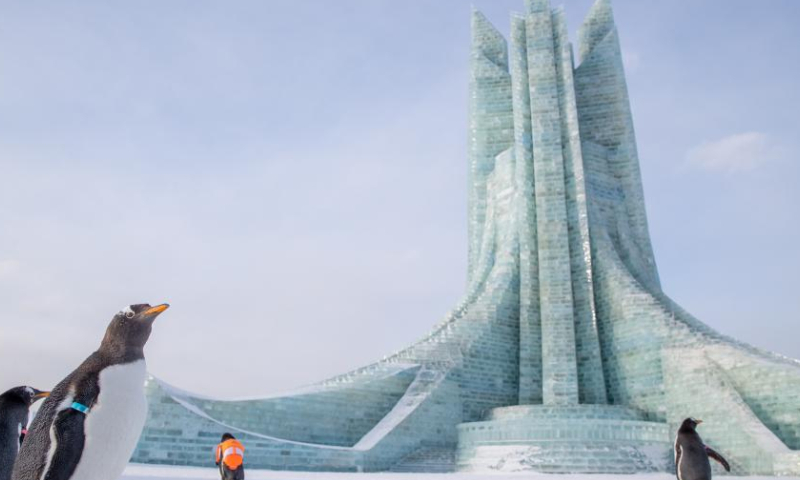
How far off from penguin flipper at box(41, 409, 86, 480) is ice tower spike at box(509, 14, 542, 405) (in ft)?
46.6

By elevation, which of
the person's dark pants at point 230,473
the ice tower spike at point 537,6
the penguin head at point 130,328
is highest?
the ice tower spike at point 537,6

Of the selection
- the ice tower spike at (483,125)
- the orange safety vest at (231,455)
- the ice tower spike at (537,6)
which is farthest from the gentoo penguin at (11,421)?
the ice tower spike at (537,6)

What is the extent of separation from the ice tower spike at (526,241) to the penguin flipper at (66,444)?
14206 mm

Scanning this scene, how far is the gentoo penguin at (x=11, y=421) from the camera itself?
3455mm

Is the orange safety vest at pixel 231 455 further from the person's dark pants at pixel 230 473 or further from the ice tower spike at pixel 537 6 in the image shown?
the ice tower spike at pixel 537 6

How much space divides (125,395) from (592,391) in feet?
47.4

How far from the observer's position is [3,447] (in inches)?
136

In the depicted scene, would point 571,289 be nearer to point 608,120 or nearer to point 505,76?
point 608,120

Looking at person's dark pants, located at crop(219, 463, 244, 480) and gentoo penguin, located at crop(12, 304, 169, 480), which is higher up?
gentoo penguin, located at crop(12, 304, 169, 480)

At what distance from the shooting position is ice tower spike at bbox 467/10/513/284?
19625 mm

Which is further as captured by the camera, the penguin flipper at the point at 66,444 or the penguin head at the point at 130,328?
the penguin head at the point at 130,328

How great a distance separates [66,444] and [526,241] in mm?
15168

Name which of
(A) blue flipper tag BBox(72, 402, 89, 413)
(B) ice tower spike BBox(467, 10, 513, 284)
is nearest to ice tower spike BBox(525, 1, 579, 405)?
(B) ice tower spike BBox(467, 10, 513, 284)

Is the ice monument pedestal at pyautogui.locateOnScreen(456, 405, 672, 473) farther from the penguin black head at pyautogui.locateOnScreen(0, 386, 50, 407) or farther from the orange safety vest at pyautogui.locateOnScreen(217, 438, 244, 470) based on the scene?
the penguin black head at pyautogui.locateOnScreen(0, 386, 50, 407)
